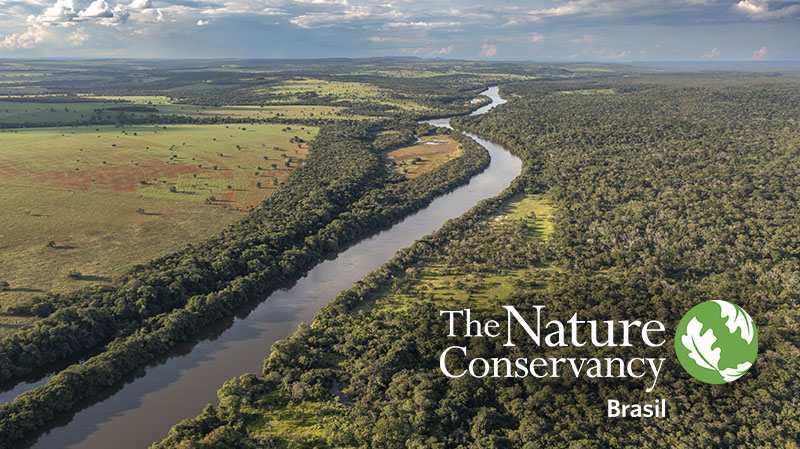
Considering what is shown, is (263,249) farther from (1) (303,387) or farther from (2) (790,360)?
(2) (790,360)

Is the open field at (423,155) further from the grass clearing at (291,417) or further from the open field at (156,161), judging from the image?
the grass clearing at (291,417)

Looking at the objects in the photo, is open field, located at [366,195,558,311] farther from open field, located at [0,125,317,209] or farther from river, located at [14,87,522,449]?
open field, located at [0,125,317,209]

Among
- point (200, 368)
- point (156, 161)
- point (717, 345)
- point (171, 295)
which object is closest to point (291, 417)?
point (200, 368)

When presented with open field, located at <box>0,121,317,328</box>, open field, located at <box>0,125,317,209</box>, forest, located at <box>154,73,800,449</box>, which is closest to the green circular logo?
forest, located at <box>154,73,800,449</box>

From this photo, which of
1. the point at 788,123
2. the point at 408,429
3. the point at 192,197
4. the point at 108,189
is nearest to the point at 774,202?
the point at 408,429

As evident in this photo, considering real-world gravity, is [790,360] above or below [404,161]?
below

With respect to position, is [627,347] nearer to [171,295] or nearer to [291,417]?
[291,417]

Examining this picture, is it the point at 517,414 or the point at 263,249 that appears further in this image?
the point at 263,249

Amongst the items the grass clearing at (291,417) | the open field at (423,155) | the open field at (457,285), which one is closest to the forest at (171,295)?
the grass clearing at (291,417)
